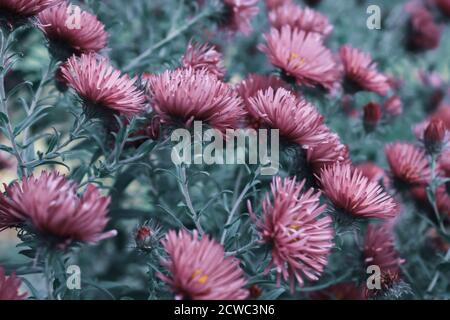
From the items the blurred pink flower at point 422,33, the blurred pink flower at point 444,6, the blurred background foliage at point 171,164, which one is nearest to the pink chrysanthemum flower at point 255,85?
the blurred background foliage at point 171,164

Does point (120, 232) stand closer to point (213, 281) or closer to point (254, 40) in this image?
point (254, 40)

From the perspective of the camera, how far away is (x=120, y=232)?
188cm

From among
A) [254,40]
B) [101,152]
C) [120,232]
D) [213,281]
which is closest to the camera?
[213,281]

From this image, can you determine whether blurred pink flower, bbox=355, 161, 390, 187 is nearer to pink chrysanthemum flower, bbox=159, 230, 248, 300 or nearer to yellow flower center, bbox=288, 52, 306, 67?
yellow flower center, bbox=288, 52, 306, 67

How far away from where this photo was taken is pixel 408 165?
4.55 feet

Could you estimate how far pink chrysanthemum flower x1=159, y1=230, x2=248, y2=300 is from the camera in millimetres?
814

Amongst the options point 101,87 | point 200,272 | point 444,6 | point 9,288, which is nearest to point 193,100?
point 101,87

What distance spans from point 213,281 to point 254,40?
1.43 m

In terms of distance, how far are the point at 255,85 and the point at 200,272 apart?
1.74 feet

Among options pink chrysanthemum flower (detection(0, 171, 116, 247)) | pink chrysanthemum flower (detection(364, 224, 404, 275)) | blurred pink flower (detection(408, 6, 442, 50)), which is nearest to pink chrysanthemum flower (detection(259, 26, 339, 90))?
pink chrysanthemum flower (detection(364, 224, 404, 275))

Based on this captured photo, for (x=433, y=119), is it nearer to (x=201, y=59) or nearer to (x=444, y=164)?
(x=444, y=164)

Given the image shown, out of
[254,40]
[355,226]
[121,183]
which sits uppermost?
[254,40]
